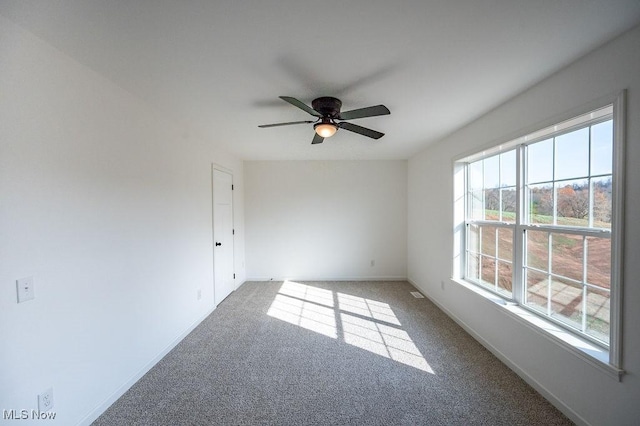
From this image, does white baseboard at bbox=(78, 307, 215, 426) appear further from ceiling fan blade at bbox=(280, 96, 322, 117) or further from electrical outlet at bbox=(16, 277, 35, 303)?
ceiling fan blade at bbox=(280, 96, 322, 117)

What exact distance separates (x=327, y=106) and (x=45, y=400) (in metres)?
2.63

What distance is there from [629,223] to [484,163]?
1610 millimetres

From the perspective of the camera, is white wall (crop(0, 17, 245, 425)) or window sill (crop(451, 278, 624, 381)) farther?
window sill (crop(451, 278, 624, 381))

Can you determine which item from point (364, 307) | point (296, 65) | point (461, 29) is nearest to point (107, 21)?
point (296, 65)

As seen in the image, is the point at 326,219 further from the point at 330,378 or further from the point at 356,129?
the point at 330,378

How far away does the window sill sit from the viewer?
147cm

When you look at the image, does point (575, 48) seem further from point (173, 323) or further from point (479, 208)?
point (173, 323)

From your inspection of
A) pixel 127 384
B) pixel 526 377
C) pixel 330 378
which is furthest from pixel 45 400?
pixel 526 377

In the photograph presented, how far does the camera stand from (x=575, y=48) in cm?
149

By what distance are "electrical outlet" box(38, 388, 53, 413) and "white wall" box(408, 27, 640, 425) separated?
10.6ft

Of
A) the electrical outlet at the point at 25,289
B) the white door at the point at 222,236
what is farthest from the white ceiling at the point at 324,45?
the white door at the point at 222,236

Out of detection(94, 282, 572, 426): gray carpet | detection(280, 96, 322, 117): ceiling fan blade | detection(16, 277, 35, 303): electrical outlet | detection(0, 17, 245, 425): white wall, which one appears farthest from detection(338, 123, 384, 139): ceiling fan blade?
detection(16, 277, 35, 303): electrical outlet

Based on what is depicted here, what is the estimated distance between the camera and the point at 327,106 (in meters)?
2.08

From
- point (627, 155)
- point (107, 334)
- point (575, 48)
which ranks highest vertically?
point (575, 48)
